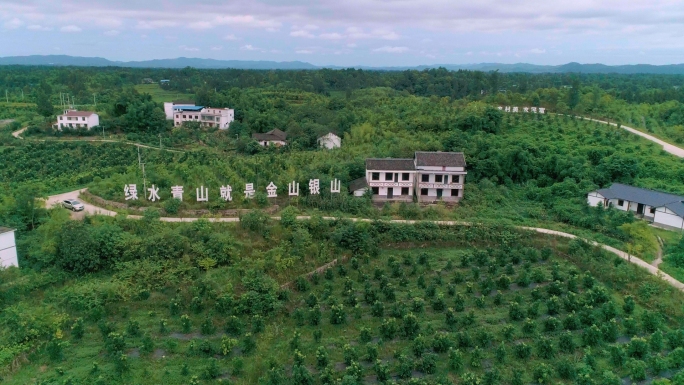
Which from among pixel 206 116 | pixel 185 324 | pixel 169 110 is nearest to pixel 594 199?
pixel 185 324

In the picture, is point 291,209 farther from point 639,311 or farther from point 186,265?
point 639,311

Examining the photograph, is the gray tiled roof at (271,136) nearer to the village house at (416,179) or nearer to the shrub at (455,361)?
the village house at (416,179)

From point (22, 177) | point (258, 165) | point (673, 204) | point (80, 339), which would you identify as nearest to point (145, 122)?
point (22, 177)

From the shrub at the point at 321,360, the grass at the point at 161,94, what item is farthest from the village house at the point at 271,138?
the shrub at the point at 321,360

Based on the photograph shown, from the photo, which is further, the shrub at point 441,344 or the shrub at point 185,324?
the shrub at point 185,324

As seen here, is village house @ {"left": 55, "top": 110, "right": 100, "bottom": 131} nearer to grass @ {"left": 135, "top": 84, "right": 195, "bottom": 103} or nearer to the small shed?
grass @ {"left": 135, "top": 84, "right": 195, "bottom": 103}

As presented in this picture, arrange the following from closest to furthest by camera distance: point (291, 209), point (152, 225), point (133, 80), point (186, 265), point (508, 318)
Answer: point (508, 318)
point (186, 265)
point (152, 225)
point (291, 209)
point (133, 80)
